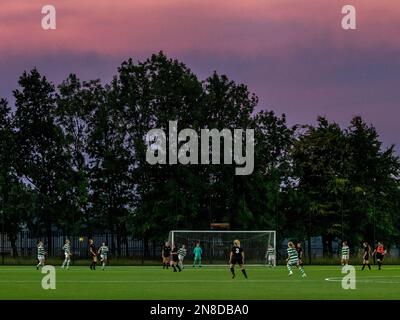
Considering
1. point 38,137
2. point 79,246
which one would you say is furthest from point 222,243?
point 38,137

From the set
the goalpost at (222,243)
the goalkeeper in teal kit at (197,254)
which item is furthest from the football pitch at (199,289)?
the goalpost at (222,243)

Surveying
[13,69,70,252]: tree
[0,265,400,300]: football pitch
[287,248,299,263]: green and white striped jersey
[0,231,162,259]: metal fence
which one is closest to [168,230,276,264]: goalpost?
[0,231,162,259]: metal fence

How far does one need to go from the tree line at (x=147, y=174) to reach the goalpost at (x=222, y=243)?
8.62m

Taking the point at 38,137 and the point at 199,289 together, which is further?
the point at 38,137

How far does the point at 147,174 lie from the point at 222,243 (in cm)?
1708

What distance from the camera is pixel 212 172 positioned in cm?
9544

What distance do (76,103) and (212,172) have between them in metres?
14.5

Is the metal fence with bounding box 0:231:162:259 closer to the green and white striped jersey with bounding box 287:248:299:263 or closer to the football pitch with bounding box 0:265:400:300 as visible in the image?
the green and white striped jersey with bounding box 287:248:299:263

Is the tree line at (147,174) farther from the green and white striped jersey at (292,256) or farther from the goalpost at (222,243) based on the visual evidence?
the green and white striped jersey at (292,256)

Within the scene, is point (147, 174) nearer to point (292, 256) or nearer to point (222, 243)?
point (222, 243)

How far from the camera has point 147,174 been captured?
97.1 metres

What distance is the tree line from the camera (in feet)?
307

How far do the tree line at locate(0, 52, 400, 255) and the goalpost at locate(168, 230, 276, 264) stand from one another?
8.62m

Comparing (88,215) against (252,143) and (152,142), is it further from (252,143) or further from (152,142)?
(252,143)
